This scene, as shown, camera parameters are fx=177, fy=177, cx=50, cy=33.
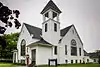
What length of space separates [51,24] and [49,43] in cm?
85

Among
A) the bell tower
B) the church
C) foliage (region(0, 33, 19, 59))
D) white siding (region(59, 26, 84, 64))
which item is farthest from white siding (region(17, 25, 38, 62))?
white siding (region(59, 26, 84, 64))

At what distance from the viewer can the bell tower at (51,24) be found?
251 inches

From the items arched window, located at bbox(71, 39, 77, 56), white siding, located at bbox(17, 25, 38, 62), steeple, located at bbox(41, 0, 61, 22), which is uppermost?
steeple, located at bbox(41, 0, 61, 22)

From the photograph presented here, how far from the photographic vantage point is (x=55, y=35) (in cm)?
653

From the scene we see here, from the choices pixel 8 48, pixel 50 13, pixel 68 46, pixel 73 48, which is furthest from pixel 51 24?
pixel 8 48

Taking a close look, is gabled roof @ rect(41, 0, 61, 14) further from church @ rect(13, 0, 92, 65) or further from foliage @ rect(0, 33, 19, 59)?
foliage @ rect(0, 33, 19, 59)

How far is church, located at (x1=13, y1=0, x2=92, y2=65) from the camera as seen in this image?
19.6 ft

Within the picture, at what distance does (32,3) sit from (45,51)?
2356 millimetres

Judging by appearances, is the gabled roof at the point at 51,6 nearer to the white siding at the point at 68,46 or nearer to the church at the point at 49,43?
the church at the point at 49,43

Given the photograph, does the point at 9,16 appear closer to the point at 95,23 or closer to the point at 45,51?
the point at 95,23

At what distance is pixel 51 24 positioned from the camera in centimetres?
674

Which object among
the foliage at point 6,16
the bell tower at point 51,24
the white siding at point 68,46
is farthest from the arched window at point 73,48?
the foliage at point 6,16

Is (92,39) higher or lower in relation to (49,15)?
lower

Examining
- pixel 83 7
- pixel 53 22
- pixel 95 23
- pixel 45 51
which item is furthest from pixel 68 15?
pixel 53 22
